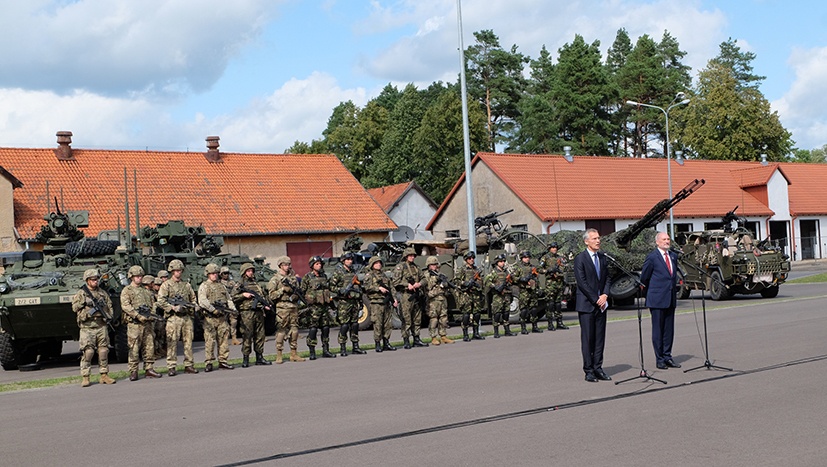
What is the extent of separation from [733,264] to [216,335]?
15.7 meters

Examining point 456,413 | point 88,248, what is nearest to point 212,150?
point 88,248

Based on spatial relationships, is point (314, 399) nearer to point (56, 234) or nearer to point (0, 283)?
point (0, 283)

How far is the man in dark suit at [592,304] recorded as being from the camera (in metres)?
11.0

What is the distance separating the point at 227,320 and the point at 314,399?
14.2 ft

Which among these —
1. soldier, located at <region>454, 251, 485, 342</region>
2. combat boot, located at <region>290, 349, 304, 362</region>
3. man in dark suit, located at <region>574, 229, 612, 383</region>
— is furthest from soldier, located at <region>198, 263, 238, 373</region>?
man in dark suit, located at <region>574, 229, 612, 383</region>

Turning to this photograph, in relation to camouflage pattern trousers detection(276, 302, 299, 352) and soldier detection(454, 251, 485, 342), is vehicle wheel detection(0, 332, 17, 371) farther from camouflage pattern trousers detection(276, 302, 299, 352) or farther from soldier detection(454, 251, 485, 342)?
soldier detection(454, 251, 485, 342)

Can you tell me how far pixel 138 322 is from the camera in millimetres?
13609

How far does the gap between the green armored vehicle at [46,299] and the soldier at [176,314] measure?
2310 millimetres

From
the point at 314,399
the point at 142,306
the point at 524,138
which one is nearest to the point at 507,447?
the point at 314,399

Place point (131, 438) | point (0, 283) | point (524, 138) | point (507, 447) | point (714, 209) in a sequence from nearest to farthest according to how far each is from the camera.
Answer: point (507, 447), point (131, 438), point (0, 283), point (714, 209), point (524, 138)

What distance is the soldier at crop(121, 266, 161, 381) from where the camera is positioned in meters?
13.5

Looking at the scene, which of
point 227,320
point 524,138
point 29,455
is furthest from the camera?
point 524,138

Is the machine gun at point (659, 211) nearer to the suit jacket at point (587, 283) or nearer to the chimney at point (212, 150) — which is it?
the suit jacket at point (587, 283)

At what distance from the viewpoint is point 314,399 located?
10.6 metres
